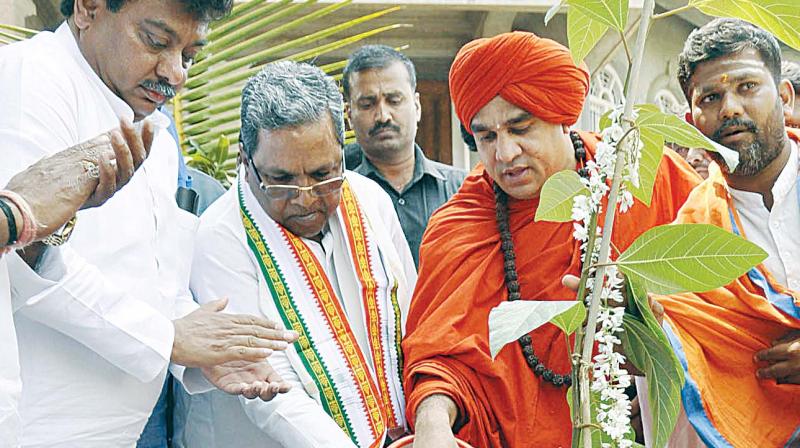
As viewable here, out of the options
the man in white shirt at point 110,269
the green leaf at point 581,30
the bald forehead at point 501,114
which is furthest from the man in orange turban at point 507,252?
the green leaf at point 581,30

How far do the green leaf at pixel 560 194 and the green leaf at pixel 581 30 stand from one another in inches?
8.0

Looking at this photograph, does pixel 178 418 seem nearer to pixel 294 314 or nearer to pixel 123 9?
pixel 294 314

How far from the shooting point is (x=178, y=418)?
2975 millimetres

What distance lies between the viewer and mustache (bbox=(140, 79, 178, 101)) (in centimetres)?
247

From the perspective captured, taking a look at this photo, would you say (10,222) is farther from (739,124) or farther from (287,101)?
(739,124)

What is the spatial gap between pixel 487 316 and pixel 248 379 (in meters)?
0.73

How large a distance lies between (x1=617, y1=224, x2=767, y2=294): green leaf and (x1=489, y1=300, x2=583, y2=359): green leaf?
13 centimetres

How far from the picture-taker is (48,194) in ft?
5.57

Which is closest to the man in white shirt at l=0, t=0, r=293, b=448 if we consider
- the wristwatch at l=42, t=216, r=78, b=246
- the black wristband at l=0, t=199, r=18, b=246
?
the wristwatch at l=42, t=216, r=78, b=246

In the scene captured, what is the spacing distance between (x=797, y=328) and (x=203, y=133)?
2.81 meters

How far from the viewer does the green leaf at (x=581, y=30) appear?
1450mm

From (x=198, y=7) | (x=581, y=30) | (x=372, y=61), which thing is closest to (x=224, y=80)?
(x=372, y=61)

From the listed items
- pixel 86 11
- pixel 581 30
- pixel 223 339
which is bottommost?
pixel 223 339

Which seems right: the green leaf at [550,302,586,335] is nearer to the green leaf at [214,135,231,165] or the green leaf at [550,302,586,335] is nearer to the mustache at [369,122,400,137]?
the mustache at [369,122,400,137]
